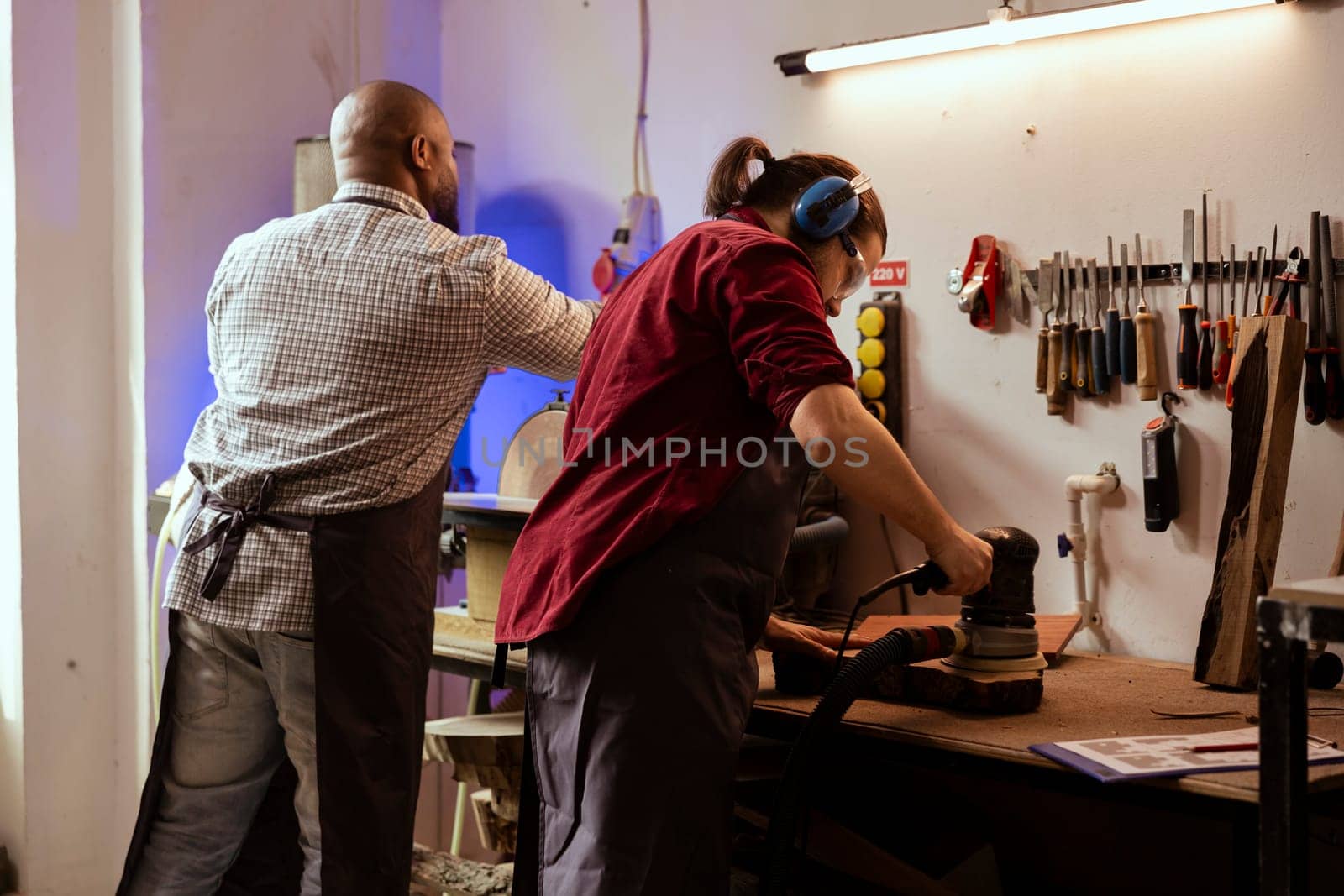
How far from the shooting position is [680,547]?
152 centimetres

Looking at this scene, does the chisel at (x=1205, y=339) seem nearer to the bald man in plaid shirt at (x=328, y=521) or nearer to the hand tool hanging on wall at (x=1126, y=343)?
the hand tool hanging on wall at (x=1126, y=343)

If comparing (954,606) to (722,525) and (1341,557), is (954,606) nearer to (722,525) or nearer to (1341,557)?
(1341,557)

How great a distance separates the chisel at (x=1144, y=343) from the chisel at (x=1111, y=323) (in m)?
0.03

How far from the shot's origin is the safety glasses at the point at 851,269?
174cm

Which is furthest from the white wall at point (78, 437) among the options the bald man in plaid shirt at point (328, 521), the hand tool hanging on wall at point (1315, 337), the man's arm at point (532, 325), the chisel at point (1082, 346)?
the hand tool hanging on wall at point (1315, 337)

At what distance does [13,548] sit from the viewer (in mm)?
2662

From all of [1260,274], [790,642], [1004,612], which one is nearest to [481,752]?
[790,642]

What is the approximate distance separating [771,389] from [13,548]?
6.46 ft

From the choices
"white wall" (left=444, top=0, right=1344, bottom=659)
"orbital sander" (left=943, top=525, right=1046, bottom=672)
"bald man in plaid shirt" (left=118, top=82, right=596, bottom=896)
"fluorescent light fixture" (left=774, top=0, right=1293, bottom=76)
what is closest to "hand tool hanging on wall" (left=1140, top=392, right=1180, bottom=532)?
"white wall" (left=444, top=0, right=1344, bottom=659)

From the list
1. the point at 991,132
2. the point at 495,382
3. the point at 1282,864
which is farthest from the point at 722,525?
the point at 495,382

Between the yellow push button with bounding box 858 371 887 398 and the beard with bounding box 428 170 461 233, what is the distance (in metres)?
0.87

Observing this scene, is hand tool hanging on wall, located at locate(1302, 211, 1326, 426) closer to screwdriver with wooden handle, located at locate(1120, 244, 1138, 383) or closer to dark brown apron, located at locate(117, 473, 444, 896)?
screwdriver with wooden handle, located at locate(1120, 244, 1138, 383)

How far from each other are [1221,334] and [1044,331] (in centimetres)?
31

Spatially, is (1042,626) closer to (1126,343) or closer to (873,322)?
(1126,343)
